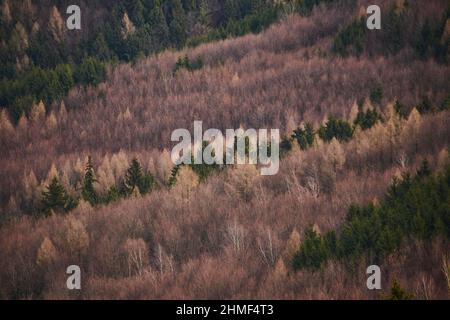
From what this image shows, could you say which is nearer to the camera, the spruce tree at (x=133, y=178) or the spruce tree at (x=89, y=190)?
the spruce tree at (x=89, y=190)

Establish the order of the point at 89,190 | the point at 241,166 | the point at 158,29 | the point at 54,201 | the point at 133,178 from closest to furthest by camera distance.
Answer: the point at 241,166
the point at 54,201
the point at 133,178
the point at 89,190
the point at 158,29

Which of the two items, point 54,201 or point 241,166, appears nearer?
point 241,166

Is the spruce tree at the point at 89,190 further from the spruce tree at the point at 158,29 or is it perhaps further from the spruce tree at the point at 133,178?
the spruce tree at the point at 158,29

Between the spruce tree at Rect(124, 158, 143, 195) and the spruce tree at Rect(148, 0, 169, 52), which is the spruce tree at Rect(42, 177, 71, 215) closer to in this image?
the spruce tree at Rect(124, 158, 143, 195)

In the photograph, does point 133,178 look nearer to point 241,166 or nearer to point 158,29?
point 241,166

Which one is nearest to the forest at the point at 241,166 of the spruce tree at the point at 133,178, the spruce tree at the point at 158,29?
the spruce tree at the point at 133,178

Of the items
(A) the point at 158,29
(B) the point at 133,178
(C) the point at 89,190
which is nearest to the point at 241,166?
(B) the point at 133,178

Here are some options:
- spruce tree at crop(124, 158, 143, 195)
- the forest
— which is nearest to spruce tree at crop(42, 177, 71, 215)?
the forest
